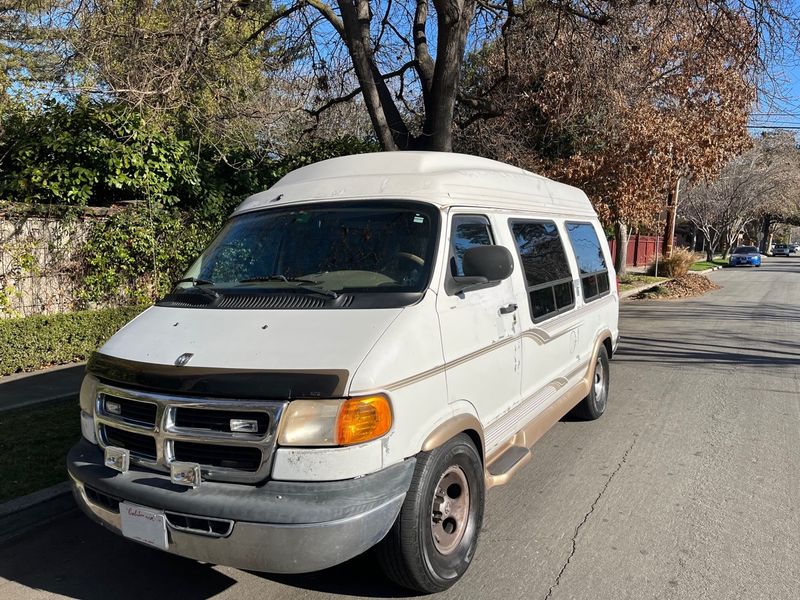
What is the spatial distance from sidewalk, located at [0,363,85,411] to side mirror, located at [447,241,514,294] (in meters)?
5.24

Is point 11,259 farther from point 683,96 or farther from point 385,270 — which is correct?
point 683,96

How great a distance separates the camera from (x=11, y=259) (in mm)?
7965

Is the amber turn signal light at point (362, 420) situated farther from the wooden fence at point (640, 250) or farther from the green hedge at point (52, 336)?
the wooden fence at point (640, 250)

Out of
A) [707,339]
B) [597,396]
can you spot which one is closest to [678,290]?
[707,339]

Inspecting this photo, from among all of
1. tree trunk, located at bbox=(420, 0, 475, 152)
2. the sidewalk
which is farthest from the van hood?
tree trunk, located at bbox=(420, 0, 475, 152)

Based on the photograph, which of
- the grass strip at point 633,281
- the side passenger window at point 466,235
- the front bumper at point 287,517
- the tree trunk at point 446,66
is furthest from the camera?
the grass strip at point 633,281

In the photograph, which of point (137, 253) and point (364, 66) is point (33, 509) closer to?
point (137, 253)

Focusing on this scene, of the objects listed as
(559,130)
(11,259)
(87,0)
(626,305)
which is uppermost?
(87,0)

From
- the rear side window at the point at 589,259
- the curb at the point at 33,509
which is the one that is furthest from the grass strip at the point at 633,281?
the curb at the point at 33,509

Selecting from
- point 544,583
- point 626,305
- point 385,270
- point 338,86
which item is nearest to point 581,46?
point 338,86

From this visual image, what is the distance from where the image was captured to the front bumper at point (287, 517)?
103 inches

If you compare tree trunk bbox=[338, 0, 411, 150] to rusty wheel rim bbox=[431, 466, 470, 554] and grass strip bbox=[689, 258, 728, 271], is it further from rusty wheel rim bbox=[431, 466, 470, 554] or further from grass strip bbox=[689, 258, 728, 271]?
grass strip bbox=[689, 258, 728, 271]

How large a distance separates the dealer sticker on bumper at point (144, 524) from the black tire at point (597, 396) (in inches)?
167

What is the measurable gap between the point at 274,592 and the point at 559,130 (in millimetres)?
13832
